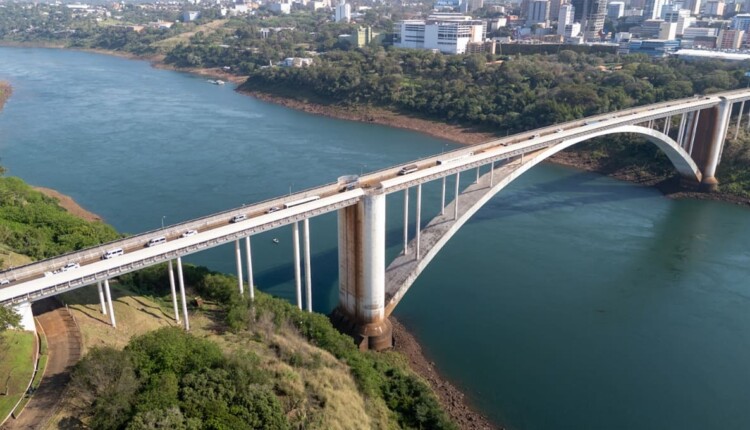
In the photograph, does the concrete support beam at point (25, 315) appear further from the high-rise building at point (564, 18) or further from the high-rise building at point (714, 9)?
the high-rise building at point (714, 9)

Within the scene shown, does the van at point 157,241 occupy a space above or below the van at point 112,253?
above

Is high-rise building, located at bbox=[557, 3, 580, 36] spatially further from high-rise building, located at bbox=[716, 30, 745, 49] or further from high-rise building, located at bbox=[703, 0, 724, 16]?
high-rise building, located at bbox=[703, 0, 724, 16]

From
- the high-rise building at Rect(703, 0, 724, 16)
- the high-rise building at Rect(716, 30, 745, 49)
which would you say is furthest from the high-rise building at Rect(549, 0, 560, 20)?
the high-rise building at Rect(716, 30, 745, 49)

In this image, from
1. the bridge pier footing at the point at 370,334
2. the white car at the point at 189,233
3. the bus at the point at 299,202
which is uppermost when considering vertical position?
the bus at the point at 299,202

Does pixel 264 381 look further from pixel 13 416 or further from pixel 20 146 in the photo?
pixel 20 146

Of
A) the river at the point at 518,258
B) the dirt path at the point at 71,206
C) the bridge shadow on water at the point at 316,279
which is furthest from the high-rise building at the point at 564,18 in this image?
the dirt path at the point at 71,206

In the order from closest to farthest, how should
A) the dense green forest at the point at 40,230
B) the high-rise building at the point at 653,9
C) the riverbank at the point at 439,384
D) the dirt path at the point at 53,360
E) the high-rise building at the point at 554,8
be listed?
1. the dirt path at the point at 53,360
2. the riverbank at the point at 439,384
3. the dense green forest at the point at 40,230
4. the high-rise building at the point at 554,8
5. the high-rise building at the point at 653,9
